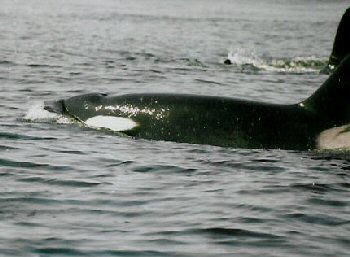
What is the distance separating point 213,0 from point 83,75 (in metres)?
139

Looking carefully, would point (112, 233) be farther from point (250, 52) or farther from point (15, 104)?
point (250, 52)

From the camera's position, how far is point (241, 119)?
42.4ft

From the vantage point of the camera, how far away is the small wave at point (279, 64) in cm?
2909

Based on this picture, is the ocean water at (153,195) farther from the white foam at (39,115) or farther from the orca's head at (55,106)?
the orca's head at (55,106)

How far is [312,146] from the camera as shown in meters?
12.7

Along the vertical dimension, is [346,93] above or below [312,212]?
above

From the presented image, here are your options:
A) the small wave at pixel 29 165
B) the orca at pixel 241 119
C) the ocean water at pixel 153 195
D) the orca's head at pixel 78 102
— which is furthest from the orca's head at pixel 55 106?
the small wave at pixel 29 165

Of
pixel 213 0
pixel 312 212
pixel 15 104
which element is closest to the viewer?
pixel 312 212

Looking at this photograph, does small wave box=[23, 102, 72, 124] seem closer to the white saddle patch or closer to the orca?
the orca

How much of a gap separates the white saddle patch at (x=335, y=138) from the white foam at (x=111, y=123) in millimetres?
2973

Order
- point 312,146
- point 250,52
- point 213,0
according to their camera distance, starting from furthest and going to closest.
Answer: point 213,0
point 250,52
point 312,146

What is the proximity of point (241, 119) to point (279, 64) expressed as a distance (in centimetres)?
1896

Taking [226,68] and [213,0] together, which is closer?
[226,68]

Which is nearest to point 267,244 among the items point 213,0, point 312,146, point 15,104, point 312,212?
point 312,212
